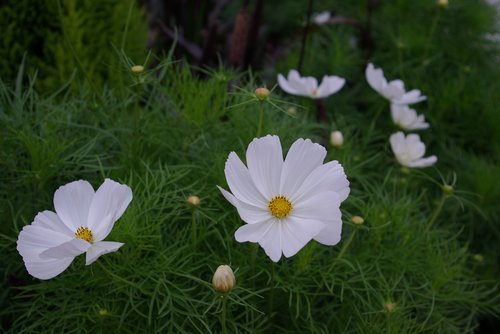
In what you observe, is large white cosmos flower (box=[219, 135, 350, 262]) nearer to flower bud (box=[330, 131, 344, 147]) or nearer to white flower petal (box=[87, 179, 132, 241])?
white flower petal (box=[87, 179, 132, 241])

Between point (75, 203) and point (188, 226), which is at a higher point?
point (75, 203)

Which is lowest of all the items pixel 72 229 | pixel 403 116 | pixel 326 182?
pixel 403 116

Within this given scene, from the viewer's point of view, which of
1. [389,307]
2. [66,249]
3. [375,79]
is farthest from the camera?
[375,79]

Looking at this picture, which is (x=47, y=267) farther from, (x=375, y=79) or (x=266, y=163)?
(x=375, y=79)

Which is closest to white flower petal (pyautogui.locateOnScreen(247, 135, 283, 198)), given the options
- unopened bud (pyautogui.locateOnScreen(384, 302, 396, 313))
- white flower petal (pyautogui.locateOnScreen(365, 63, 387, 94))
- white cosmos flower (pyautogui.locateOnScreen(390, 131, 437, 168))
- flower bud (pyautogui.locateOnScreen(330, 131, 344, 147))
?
unopened bud (pyautogui.locateOnScreen(384, 302, 396, 313))

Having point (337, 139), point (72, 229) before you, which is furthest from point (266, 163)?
point (337, 139)

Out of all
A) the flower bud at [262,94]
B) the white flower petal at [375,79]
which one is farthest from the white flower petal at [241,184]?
the white flower petal at [375,79]

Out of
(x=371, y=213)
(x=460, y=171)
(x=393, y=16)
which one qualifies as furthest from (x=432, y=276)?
(x=393, y=16)

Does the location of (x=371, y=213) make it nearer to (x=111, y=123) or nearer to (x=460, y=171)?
(x=111, y=123)
